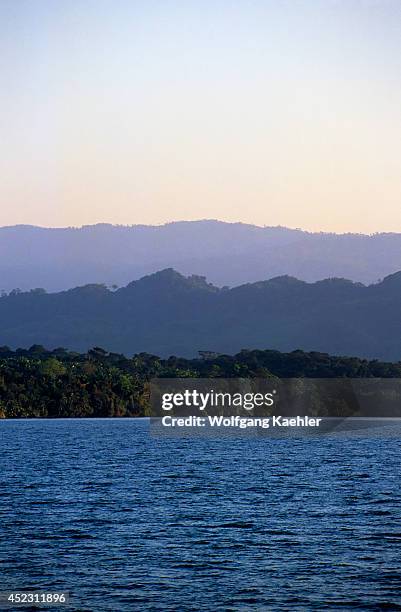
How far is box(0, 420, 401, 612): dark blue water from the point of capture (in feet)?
183

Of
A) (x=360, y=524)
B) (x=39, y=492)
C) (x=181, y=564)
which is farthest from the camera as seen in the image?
(x=39, y=492)

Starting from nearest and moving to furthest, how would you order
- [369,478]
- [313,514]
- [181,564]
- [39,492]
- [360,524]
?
[181,564] < [360,524] < [313,514] < [39,492] < [369,478]

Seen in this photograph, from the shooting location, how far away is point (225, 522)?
81188mm

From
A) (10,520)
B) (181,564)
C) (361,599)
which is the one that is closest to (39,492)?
(10,520)

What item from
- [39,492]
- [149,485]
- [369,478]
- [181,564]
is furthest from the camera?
[369,478]

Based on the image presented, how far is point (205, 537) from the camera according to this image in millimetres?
73312

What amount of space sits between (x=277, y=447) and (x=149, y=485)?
89835 mm

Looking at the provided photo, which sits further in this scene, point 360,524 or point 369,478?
point 369,478

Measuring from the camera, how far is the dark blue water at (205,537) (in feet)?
183

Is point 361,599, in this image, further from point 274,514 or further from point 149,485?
point 149,485

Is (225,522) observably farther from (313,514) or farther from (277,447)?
(277,447)

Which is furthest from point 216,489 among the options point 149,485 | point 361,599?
point 361,599

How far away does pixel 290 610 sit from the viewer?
5206 centimetres

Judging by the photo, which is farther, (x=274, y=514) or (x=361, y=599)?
(x=274, y=514)
